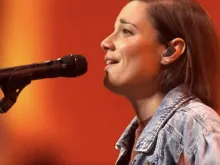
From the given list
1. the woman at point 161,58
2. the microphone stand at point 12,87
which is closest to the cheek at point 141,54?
A: the woman at point 161,58

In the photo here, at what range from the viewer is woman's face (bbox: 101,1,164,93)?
1247 mm

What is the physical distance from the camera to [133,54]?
1.25 meters

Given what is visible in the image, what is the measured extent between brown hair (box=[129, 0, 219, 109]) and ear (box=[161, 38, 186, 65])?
0.01 metres

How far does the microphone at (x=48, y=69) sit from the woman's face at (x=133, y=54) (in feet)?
0.49

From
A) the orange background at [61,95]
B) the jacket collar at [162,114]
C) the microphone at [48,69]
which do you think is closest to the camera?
the microphone at [48,69]

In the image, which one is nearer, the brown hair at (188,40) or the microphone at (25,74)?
the microphone at (25,74)

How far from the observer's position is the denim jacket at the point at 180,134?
107 centimetres

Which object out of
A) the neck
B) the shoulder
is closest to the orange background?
the neck

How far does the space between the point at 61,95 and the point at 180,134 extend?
2.53 feet

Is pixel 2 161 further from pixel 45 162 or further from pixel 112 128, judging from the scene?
pixel 112 128

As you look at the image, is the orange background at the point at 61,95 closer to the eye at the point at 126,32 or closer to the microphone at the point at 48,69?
the eye at the point at 126,32

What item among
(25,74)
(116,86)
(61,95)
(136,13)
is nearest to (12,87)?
(25,74)

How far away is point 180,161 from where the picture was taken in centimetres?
111

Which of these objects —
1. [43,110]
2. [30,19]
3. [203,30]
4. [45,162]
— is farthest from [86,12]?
[203,30]
